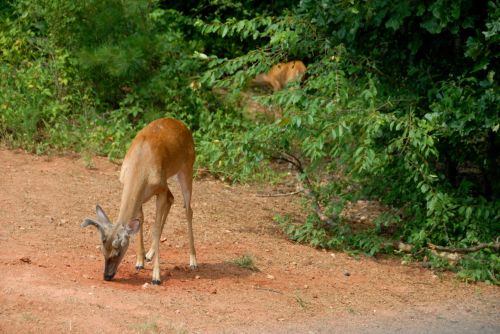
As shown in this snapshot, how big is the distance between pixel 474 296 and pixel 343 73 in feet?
9.37

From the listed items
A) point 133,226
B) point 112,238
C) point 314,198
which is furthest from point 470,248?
point 112,238

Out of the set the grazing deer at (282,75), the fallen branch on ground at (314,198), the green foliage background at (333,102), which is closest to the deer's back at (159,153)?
the green foliage background at (333,102)

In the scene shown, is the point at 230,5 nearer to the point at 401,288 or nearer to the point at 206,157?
the point at 206,157

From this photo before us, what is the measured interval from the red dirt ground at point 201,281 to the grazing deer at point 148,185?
27cm

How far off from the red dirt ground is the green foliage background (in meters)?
0.61

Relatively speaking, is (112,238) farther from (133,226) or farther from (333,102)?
(333,102)

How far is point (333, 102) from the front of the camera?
32.6ft

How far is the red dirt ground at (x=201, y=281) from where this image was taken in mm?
7438

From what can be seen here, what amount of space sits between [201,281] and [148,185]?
1029mm

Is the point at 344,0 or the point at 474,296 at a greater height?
the point at 344,0

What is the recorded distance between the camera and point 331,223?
10.9 m

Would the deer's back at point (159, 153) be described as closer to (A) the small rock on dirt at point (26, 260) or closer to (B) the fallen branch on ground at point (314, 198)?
(A) the small rock on dirt at point (26, 260)

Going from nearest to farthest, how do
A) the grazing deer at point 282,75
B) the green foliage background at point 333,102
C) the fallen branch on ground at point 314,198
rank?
the green foliage background at point 333,102
the fallen branch on ground at point 314,198
the grazing deer at point 282,75

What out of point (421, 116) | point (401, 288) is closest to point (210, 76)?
point (421, 116)
